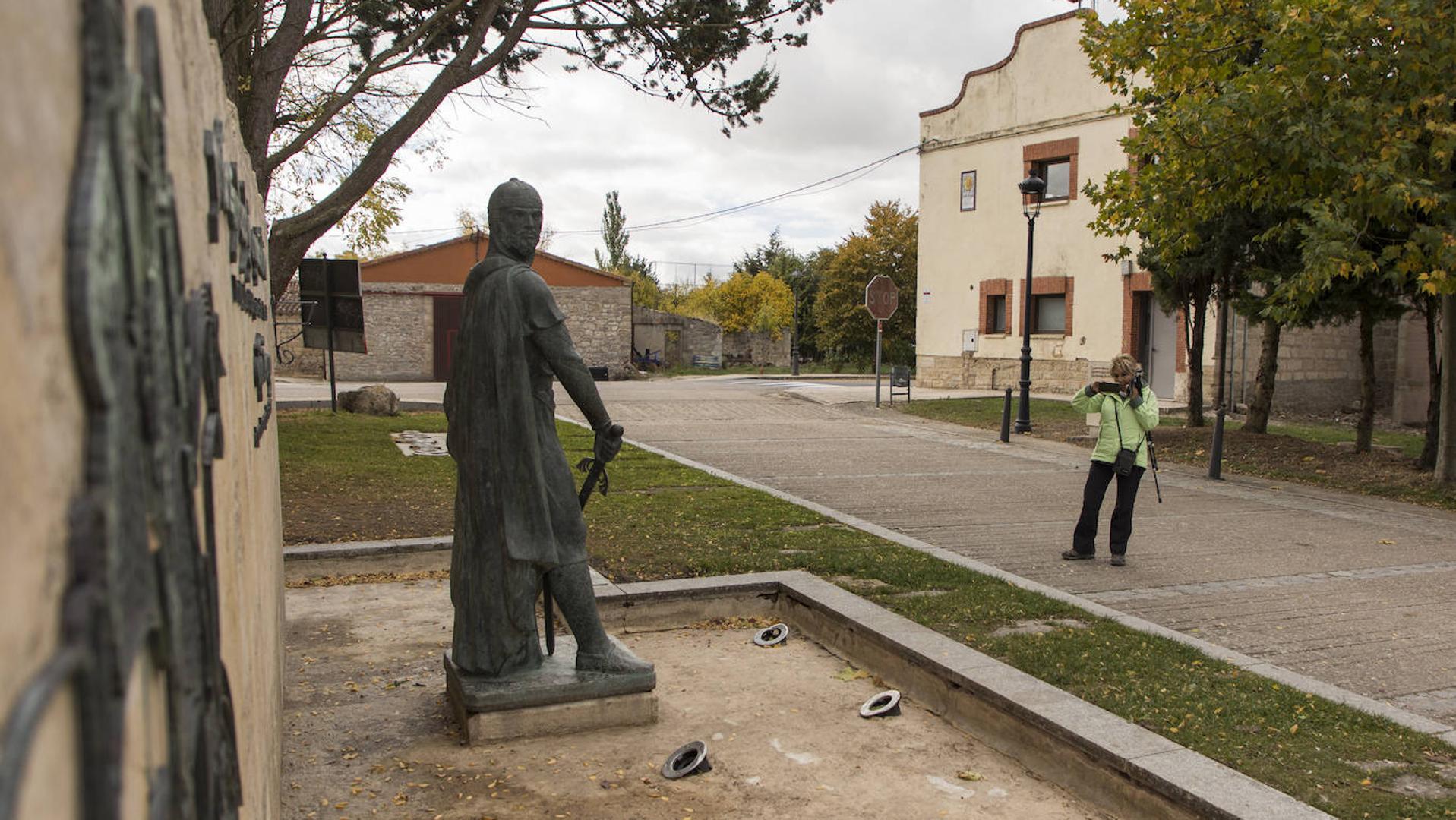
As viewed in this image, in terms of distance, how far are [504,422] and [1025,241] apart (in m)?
25.2

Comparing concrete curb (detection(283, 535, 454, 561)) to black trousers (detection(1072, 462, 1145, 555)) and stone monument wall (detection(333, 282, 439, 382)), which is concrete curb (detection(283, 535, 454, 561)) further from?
stone monument wall (detection(333, 282, 439, 382))

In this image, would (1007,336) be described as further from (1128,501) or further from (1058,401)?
(1128,501)

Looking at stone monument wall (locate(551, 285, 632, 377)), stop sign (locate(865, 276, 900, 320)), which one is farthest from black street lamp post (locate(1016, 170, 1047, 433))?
stone monument wall (locate(551, 285, 632, 377))

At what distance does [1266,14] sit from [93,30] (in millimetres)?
12245

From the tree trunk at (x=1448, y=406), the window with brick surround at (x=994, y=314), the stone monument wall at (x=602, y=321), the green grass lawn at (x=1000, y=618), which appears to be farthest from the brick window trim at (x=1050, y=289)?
the green grass lawn at (x=1000, y=618)

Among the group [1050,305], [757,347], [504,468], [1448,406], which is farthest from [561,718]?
[757,347]

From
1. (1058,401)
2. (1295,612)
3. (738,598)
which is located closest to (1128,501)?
(1295,612)

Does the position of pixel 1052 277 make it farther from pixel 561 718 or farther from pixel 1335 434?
pixel 561 718

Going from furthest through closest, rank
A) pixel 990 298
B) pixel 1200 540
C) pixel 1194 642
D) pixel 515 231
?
pixel 990 298 → pixel 1200 540 → pixel 1194 642 → pixel 515 231

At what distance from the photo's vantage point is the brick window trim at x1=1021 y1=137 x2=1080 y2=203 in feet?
86.4

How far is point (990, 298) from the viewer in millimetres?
28891

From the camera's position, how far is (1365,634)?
20.6 feet

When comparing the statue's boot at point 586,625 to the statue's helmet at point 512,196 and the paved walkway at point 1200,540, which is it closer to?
the statue's helmet at point 512,196

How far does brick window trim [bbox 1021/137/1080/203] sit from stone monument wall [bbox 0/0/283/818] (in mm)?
26787
